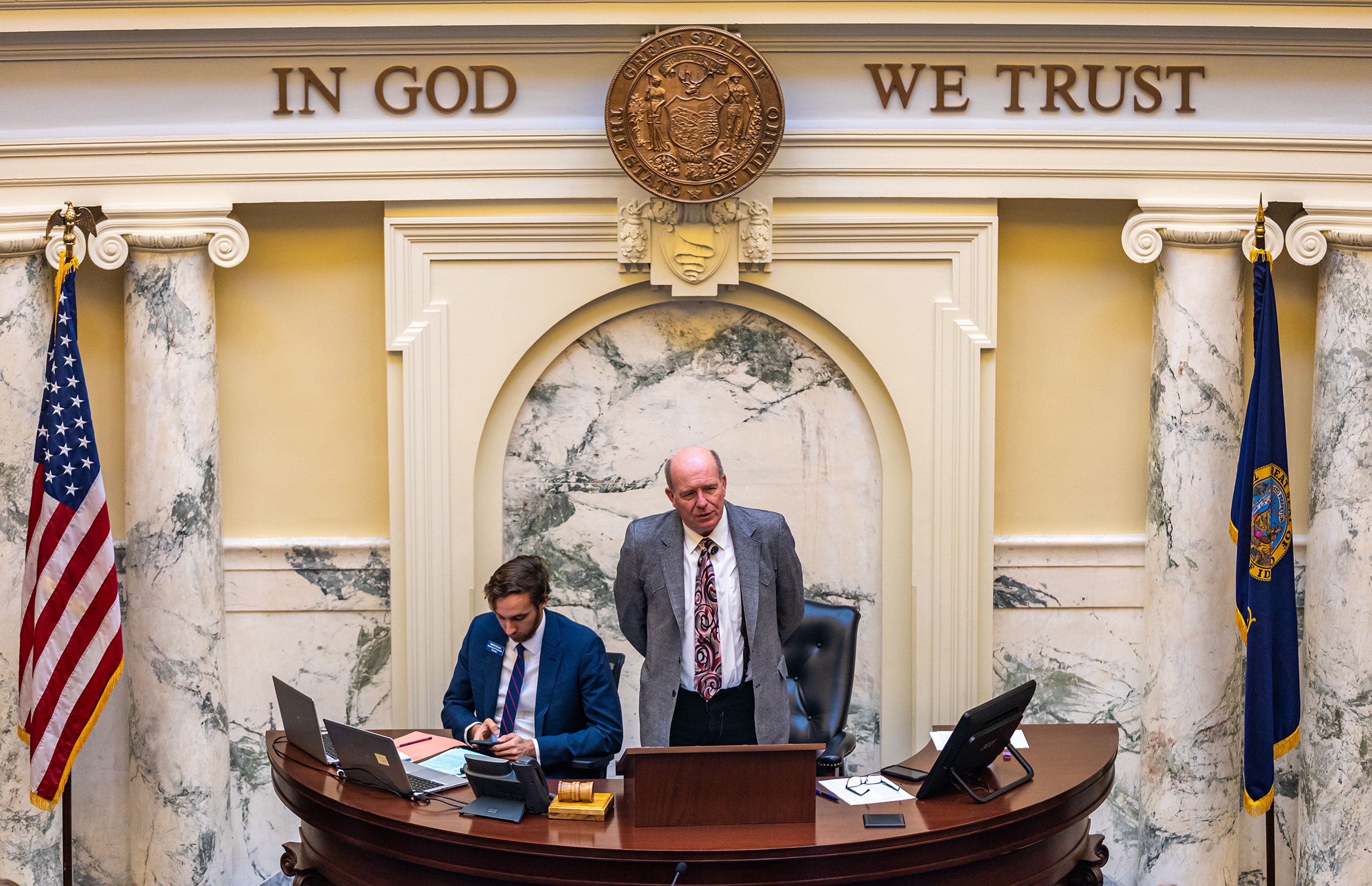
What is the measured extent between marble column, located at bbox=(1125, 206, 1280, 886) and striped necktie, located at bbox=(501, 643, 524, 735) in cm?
280

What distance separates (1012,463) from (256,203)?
3527 mm

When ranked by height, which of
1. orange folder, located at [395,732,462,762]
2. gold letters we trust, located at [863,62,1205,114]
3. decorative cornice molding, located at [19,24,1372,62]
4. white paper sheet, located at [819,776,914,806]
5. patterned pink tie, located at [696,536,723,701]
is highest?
decorative cornice molding, located at [19,24,1372,62]

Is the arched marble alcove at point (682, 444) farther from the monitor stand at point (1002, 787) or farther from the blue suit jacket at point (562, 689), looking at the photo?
the monitor stand at point (1002, 787)

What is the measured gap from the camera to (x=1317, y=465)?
5133mm

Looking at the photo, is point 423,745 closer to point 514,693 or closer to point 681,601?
point 514,693

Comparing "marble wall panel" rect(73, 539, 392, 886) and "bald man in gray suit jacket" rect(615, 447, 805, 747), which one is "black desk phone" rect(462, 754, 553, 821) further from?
"marble wall panel" rect(73, 539, 392, 886)

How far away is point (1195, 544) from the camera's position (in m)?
5.12

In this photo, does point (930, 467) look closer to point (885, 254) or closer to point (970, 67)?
point (885, 254)

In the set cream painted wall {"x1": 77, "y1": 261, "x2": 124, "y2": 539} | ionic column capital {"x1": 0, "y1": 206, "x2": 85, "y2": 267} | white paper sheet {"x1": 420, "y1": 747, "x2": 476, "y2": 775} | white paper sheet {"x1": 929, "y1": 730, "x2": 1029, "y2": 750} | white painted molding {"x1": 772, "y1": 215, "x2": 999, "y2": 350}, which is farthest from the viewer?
cream painted wall {"x1": 77, "y1": 261, "x2": 124, "y2": 539}

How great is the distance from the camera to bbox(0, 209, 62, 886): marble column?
500cm

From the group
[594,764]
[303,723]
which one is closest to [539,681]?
[594,764]

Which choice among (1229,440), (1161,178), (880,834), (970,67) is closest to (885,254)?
(970,67)

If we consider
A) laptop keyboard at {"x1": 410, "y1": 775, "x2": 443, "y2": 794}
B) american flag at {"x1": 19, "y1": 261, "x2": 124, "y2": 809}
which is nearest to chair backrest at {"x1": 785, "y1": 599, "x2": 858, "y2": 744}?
laptop keyboard at {"x1": 410, "y1": 775, "x2": 443, "y2": 794}

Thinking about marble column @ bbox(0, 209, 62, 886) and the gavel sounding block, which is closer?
the gavel sounding block
